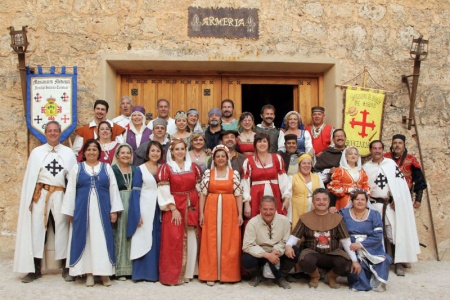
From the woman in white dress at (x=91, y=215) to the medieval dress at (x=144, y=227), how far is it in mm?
173

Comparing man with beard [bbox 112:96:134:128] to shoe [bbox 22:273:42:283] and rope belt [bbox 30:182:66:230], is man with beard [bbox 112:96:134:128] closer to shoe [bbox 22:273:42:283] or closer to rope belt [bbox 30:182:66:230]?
rope belt [bbox 30:182:66:230]

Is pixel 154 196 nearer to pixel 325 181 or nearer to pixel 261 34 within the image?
pixel 325 181

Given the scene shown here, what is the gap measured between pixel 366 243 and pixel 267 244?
3.04 feet

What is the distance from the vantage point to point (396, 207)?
18.1 feet

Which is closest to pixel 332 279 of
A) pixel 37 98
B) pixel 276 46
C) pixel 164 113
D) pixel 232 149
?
pixel 232 149

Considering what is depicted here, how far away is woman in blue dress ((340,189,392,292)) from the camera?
4.78 metres

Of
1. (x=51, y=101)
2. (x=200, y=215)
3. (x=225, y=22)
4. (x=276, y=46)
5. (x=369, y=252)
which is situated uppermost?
(x=225, y=22)

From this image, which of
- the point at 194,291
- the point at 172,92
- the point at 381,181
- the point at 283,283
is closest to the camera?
the point at 194,291

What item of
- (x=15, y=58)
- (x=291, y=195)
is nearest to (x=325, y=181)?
(x=291, y=195)

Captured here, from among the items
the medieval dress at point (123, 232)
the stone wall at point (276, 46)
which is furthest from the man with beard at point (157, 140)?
the stone wall at point (276, 46)

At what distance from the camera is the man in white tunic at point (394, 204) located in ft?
18.0

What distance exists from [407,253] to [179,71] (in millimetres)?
3389

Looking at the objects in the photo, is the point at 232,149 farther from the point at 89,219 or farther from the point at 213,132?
the point at 89,219

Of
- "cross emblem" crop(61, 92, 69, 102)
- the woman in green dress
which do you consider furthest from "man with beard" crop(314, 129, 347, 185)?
"cross emblem" crop(61, 92, 69, 102)
